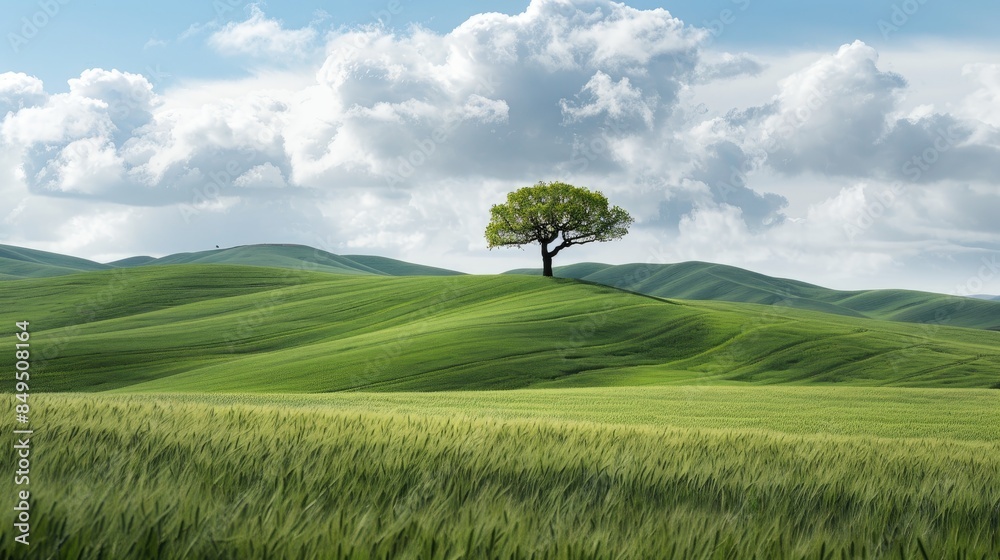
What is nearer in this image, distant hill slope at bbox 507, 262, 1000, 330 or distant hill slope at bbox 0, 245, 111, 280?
distant hill slope at bbox 507, 262, 1000, 330

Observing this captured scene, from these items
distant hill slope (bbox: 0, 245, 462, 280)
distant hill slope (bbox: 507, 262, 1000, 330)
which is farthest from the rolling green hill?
distant hill slope (bbox: 0, 245, 462, 280)

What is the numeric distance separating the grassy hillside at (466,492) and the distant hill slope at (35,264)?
146830 millimetres

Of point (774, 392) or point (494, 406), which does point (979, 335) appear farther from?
point (494, 406)

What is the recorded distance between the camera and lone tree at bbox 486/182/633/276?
187ft

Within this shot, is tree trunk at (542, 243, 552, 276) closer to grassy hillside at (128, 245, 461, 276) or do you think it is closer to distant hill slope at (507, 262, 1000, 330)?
distant hill slope at (507, 262, 1000, 330)

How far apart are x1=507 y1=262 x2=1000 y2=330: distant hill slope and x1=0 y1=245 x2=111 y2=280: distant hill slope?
337 ft

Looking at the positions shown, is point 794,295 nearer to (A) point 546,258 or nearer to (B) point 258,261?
(A) point 546,258

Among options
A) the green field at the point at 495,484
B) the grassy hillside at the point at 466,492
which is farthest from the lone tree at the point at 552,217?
the grassy hillside at the point at 466,492

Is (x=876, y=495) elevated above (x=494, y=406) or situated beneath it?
elevated above

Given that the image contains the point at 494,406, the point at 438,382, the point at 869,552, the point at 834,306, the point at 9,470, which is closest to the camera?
the point at 869,552

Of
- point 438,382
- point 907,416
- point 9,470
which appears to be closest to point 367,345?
point 438,382

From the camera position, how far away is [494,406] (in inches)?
719

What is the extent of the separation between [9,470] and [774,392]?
2298cm

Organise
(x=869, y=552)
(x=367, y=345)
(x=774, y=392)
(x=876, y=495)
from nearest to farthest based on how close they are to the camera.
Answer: (x=869, y=552)
(x=876, y=495)
(x=774, y=392)
(x=367, y=345)
